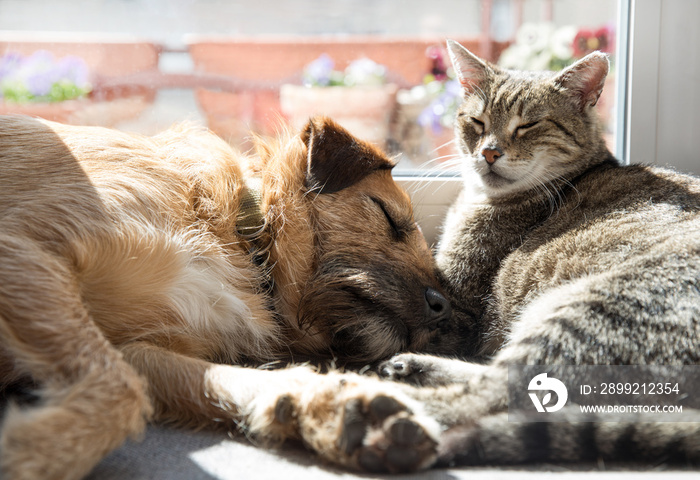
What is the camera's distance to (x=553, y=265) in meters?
1.56

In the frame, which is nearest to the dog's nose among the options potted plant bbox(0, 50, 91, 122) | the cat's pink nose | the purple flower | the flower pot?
the cat's pink nose

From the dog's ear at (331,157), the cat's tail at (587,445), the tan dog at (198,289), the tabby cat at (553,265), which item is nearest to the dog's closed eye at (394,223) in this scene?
the tan dog at (198,289)

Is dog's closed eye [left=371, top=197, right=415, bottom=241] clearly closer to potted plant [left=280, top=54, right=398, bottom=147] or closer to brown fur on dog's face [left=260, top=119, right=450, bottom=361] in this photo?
brown fur on dog's face [left=260, top=119, right=450, bottom=361]

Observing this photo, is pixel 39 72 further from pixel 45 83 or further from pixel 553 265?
Answer: pixel 553 265

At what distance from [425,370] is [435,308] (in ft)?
0.78

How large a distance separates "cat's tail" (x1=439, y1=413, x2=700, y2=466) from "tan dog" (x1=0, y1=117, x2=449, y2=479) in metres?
0.09

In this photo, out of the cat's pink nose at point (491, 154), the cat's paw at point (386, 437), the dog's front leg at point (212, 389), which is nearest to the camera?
the cat's paw at point (386, 437)

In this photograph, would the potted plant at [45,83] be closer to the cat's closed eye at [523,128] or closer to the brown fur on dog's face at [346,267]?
the brown fur on dog's face at [346,267]

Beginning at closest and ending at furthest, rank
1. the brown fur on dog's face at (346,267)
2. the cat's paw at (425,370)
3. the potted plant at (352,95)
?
the cat's paw at (425,370) → the brown fur on dog's face at (346,267) → the potted plant at (352,95)

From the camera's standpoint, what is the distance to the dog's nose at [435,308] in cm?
157

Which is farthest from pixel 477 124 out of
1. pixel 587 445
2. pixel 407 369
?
pixel 587 445

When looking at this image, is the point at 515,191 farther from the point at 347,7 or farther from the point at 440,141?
the point at 347,7

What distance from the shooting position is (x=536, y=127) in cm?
184

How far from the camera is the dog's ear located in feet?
5.34
